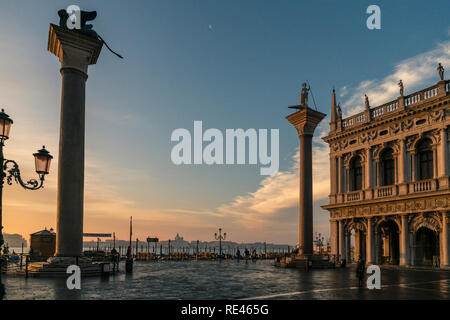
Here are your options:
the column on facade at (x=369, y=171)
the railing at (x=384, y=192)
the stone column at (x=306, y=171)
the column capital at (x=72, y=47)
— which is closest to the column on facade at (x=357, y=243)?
the column on facade at (x=369, y=171)

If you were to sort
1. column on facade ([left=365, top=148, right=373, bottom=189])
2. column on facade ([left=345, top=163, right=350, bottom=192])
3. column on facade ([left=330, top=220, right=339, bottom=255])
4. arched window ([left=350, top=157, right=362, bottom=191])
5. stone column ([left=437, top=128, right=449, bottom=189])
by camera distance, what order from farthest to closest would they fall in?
column on facade ([left=330, top=220, right=339, bottom=255])
column on facade ([left=345, top=163, right=350, bottom=192])
arched window ([left=350, top=157, right=362, bottom=191])
column on facade ([left=365, top=148, right=373, bottom=189])
stone column ([left=437, top=128, right=449, bottom=189])

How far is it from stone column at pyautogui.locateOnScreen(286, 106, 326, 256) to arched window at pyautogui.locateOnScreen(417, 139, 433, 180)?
8.54 meters

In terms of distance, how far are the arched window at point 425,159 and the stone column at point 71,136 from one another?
25.5m

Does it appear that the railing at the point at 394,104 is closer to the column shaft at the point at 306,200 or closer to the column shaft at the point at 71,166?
the column shaft at the point at 306,200

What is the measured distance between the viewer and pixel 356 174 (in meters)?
38.3

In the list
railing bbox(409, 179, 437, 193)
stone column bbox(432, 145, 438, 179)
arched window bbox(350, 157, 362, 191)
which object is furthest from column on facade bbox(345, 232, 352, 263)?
stone column bbox(432, 145, 438, 179)

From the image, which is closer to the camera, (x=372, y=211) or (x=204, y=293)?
(x=204, y=293)

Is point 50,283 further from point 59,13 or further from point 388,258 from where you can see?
point 388,258

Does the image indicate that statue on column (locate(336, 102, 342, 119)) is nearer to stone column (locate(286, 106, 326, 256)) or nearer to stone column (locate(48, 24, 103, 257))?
stone column (locate(286, 106, 326, 256))

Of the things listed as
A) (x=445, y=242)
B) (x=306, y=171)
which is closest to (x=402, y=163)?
(x=445, y=242)

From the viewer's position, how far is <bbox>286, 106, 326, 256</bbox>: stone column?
2970cm
